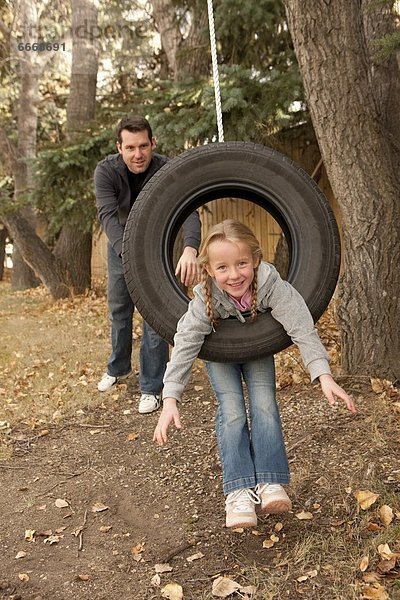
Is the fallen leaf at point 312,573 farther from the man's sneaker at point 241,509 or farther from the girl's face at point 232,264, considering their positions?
the girl's face at point 232,264

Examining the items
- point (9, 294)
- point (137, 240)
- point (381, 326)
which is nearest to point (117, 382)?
point (381, 326)

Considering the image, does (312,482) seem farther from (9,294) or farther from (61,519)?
(9,294)

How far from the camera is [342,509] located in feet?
11.3

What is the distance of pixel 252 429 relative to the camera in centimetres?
312

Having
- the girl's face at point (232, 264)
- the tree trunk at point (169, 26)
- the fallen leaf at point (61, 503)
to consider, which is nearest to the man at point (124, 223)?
the girl's face at point (232, 264)

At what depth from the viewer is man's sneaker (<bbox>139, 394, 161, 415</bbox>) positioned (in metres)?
5.06

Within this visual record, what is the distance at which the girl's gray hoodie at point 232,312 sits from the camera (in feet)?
9.73

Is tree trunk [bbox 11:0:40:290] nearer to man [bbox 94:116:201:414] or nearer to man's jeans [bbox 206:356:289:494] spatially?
man [bbox 94:116:201:414]

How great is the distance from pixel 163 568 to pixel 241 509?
449 millimetres

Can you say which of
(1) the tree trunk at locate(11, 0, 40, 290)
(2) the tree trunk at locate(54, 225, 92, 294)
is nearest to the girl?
(2) the tree trunk at locate(54, 225, 92, 294)

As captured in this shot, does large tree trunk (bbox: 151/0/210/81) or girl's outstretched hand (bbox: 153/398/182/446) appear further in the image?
large tree trunk (bbox: 151/0/210/81)

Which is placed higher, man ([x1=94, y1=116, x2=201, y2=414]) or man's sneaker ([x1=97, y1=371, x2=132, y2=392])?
man ([x1=94, y1=116, x2=201, y2=414])

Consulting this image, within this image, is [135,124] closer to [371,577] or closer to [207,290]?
[207,290]

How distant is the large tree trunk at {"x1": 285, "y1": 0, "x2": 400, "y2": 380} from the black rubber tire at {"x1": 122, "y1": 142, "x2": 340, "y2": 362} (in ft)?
5.29
